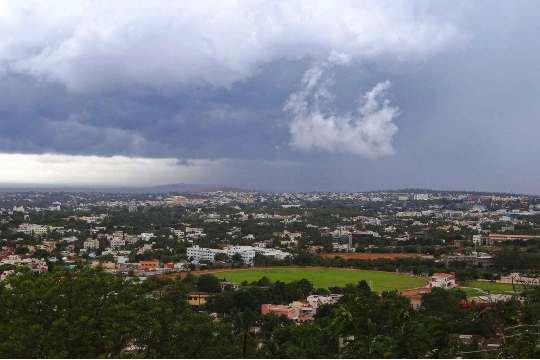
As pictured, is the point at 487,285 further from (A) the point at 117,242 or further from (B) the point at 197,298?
(A) the point at 117,242

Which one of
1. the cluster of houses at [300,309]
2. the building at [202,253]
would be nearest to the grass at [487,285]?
the cluster of houses at [300,309]

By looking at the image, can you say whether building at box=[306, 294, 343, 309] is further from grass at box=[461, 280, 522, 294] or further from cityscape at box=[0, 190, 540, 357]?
grass at box=[461, 280, 522, 294]

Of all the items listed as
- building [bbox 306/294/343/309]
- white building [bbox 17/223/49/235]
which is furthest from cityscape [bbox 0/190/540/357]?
white building [bbox 17/223/49/235]

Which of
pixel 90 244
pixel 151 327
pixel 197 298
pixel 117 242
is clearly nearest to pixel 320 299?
pixel 197 298

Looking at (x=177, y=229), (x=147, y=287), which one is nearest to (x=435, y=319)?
(x=147, y=287)

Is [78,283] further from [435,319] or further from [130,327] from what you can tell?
[435,319]
